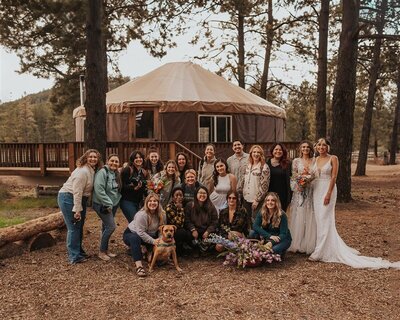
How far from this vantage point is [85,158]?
5.00m

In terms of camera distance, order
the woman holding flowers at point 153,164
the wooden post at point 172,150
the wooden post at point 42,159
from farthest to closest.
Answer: the wooden post at point 42,159, the wooden post at point 172,150, the woman holding flowers at point 153,164

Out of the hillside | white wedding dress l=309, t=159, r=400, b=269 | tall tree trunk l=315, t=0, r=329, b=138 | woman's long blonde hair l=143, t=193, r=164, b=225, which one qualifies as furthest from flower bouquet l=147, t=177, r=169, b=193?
the hillside

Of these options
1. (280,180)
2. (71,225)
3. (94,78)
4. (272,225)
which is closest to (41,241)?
(71,225)

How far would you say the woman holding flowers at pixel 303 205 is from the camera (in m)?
5.30

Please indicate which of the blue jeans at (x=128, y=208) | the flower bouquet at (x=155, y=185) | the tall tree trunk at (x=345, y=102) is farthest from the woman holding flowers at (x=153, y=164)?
the tall tree trunk at (x=345, y=102)

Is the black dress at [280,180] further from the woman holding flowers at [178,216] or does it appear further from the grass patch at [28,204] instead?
the grass patch at [28,204]

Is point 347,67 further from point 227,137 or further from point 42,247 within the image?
point 42,247

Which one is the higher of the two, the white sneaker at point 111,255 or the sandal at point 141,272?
the sandal at point 141,272

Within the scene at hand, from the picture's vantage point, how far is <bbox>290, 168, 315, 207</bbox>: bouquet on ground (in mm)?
5211

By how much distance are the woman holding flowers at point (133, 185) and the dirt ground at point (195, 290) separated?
0.62 metres

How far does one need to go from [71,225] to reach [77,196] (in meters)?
0.42

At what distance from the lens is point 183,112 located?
1305 centimetres

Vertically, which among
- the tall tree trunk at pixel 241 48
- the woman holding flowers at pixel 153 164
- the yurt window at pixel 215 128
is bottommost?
the woman holding flowers at pixel 153 164

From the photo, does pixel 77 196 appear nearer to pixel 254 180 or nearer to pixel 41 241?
pixel 41 241
